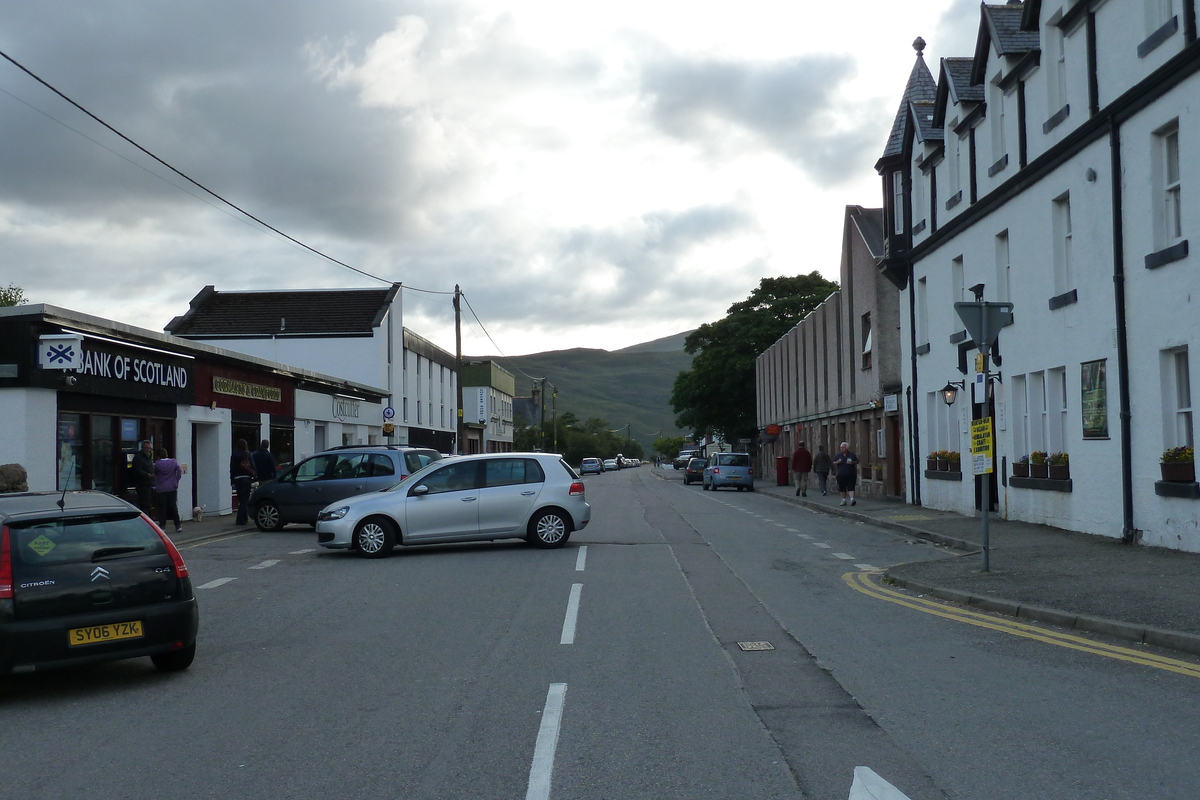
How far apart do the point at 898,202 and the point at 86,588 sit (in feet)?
80.3

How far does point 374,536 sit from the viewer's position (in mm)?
15539

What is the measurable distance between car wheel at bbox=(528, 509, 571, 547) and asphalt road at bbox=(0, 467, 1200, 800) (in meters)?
4.63

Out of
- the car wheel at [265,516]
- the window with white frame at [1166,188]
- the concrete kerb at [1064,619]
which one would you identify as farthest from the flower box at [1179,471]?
the car wheel at [265,516]

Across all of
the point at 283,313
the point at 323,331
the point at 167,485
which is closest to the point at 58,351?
the point at 167,485

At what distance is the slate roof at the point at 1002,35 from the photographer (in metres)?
18.9

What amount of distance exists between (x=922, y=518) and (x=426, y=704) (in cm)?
1733

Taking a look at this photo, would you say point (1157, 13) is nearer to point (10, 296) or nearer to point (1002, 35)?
point (1002, 35)

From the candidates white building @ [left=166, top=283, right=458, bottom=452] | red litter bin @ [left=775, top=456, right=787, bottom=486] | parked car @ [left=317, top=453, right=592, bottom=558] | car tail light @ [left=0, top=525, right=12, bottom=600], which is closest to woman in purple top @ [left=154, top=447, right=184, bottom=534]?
parked car @ [left=317, top=453, right=592, bottom=558]

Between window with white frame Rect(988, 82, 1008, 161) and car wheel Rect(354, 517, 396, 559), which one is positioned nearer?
car wheel Rect(354, 517, 396, 559)

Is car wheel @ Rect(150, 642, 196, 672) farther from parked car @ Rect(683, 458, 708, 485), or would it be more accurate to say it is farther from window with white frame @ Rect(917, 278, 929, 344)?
parked car @ Rect(683, 458, 708, 485)

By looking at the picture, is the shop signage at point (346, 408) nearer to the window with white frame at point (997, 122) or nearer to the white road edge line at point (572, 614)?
the window with white frame at point (997, 122)

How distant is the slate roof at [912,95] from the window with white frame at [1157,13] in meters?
12.7

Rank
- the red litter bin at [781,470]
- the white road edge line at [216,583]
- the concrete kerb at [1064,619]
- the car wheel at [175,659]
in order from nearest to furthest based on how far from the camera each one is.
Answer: the car wheel at [175,659] < the concrete kerb at [1064,619] < the white road edge line at [216,583] < the red litter bin at [781,470]

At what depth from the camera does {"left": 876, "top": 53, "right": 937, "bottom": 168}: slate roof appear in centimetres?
2739
